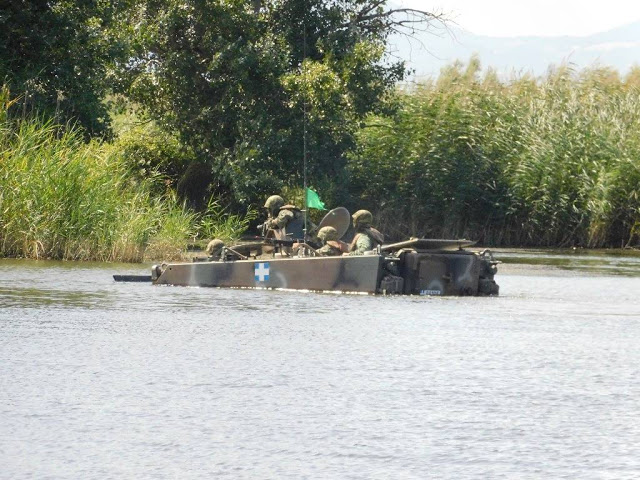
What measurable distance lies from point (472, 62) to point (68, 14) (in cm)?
1248

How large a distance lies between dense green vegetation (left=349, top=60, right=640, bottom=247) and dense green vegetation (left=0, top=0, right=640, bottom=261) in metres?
0.05

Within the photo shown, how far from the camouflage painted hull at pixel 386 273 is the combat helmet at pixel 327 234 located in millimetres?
731

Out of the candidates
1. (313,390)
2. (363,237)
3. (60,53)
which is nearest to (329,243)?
(363,237)

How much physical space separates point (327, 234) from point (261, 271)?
1.11 meters

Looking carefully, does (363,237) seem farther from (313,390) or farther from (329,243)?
(313,390)

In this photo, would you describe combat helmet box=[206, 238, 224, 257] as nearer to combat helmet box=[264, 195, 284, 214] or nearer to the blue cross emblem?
combat helmet box=[264, 195, 284, 214]

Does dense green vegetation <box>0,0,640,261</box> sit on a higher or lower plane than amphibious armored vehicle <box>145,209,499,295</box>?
higher

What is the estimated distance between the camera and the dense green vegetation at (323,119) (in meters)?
32.9

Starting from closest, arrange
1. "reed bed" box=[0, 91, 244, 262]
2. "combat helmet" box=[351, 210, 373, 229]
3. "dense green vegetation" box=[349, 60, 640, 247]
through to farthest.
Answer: "combat helmet" box=[351, 210, 373, 229], "reed bed" box=[0, 91, 244, 262], "dense green vegetation" box=[349, 60, 640, 247]

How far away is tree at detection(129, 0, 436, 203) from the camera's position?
1340 inches

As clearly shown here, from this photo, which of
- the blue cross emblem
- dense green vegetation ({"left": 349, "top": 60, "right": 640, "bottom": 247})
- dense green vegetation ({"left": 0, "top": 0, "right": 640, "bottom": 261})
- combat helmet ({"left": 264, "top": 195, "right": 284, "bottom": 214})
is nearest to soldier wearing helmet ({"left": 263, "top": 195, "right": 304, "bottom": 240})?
combat helmet ({"left": 264, "top": 195, "right": 284, "bottom": 214})

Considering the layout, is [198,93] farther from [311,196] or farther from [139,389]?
[139,389]

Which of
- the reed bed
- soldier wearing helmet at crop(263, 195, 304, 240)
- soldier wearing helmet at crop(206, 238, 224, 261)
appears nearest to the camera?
soldier wearing helmet at crop(263, 195, 304, 240)

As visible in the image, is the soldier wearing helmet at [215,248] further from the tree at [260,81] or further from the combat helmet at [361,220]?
the tree at [260,81]
